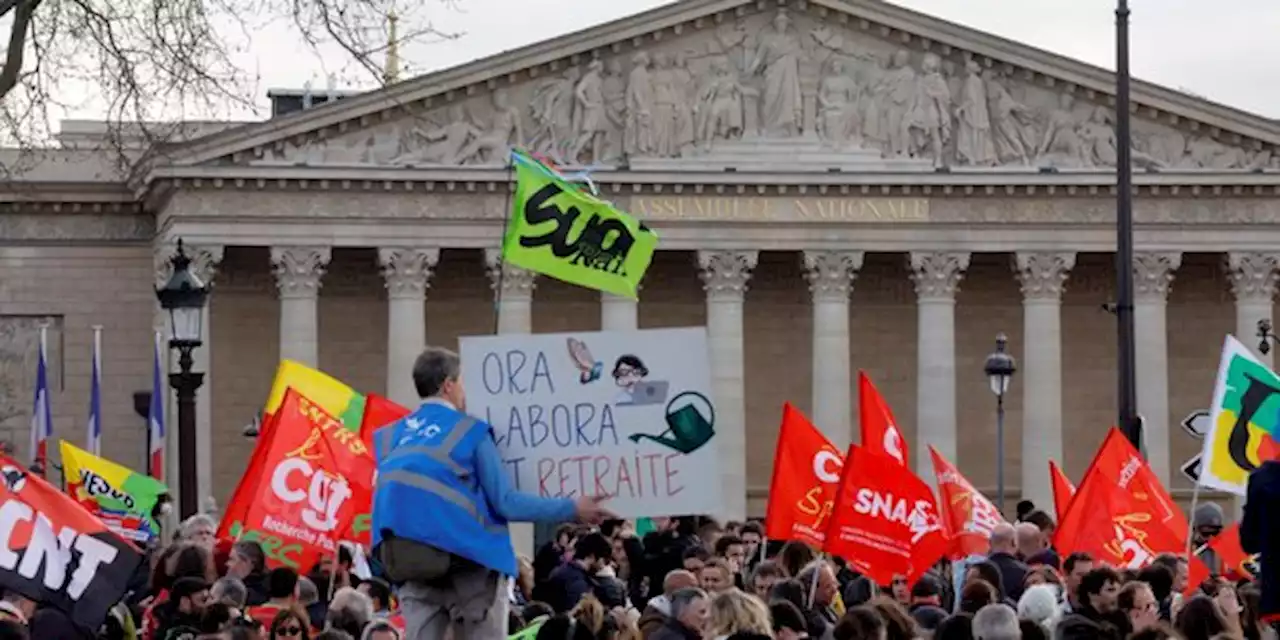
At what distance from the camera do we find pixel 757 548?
28.0 meters

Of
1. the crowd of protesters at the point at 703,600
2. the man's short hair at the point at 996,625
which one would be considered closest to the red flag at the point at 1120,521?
the crowd of protesters at the point at 703,600

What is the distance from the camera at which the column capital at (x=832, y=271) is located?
207 ft

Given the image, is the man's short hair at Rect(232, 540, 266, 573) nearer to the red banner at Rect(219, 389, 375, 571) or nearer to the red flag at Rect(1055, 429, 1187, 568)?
the red banner at Rect(219, 389, 375, 571)

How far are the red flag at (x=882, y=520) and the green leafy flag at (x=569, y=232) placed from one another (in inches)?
82.7

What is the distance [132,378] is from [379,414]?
40.8 metres

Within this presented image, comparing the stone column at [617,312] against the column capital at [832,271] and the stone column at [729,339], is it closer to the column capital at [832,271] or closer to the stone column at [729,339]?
the stone column at [729,339]

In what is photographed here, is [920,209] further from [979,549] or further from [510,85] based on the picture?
[979,549]

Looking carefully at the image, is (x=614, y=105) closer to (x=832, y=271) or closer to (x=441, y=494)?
(x=832, y=271)

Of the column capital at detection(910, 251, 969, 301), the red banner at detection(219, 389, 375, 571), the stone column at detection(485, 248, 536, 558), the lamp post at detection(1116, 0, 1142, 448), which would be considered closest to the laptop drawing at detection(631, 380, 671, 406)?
the red banner at detection(219, 389, 375, 571)

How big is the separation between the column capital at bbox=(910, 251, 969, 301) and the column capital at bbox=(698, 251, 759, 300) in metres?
3.28

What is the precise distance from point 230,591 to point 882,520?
5.64 meters

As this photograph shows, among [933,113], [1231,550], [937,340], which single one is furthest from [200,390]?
[1231,550]

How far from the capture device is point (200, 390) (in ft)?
202

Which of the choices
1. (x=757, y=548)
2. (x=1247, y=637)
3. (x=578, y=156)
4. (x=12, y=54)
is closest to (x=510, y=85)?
(x=578, y=156)
